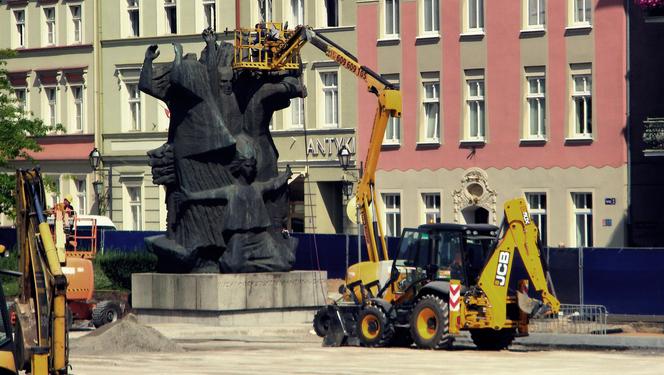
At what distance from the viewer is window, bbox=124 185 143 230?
72125 millimetres

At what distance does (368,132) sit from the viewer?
212 ft

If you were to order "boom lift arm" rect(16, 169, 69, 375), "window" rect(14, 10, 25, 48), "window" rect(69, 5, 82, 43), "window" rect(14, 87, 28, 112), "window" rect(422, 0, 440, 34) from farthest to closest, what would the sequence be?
1. "window" rect(14, 10, 25, 48)
2. "window" rect(14, 87, 28, 112)
3. "window" rect(69, 5, 82, 43)
4. "window" rect(422, 0, 440, 34)
5. "boom lift arm" rect(16, 169, 69, 375)

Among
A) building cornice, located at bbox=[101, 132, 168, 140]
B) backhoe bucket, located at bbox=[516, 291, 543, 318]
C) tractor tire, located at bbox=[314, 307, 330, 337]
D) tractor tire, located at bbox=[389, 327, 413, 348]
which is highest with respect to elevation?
building cornice, located at bbox=[101, 132, 168, 140]

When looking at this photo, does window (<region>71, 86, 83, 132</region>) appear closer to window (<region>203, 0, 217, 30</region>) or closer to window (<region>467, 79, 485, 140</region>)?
window (<region>203, 0, 217, 30</region>)

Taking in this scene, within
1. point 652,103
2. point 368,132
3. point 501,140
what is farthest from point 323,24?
point 652,103

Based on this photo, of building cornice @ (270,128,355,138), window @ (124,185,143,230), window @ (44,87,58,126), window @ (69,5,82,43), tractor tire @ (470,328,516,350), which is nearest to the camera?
tractor tire @ (470,328,516,350)

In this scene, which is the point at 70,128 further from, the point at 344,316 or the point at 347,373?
the point at 347,373

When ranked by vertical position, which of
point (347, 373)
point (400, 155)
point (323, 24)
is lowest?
point (347, 373)

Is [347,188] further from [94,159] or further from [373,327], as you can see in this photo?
[373,327]

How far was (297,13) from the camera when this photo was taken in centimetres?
6656

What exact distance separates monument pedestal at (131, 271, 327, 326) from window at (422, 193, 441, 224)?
18.1 metres

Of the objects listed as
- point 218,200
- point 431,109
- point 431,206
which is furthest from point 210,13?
point 218,200

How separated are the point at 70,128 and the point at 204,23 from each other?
794 cm

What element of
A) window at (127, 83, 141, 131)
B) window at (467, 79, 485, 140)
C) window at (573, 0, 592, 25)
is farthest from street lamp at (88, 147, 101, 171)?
window at (573, 0, 592, 25)
